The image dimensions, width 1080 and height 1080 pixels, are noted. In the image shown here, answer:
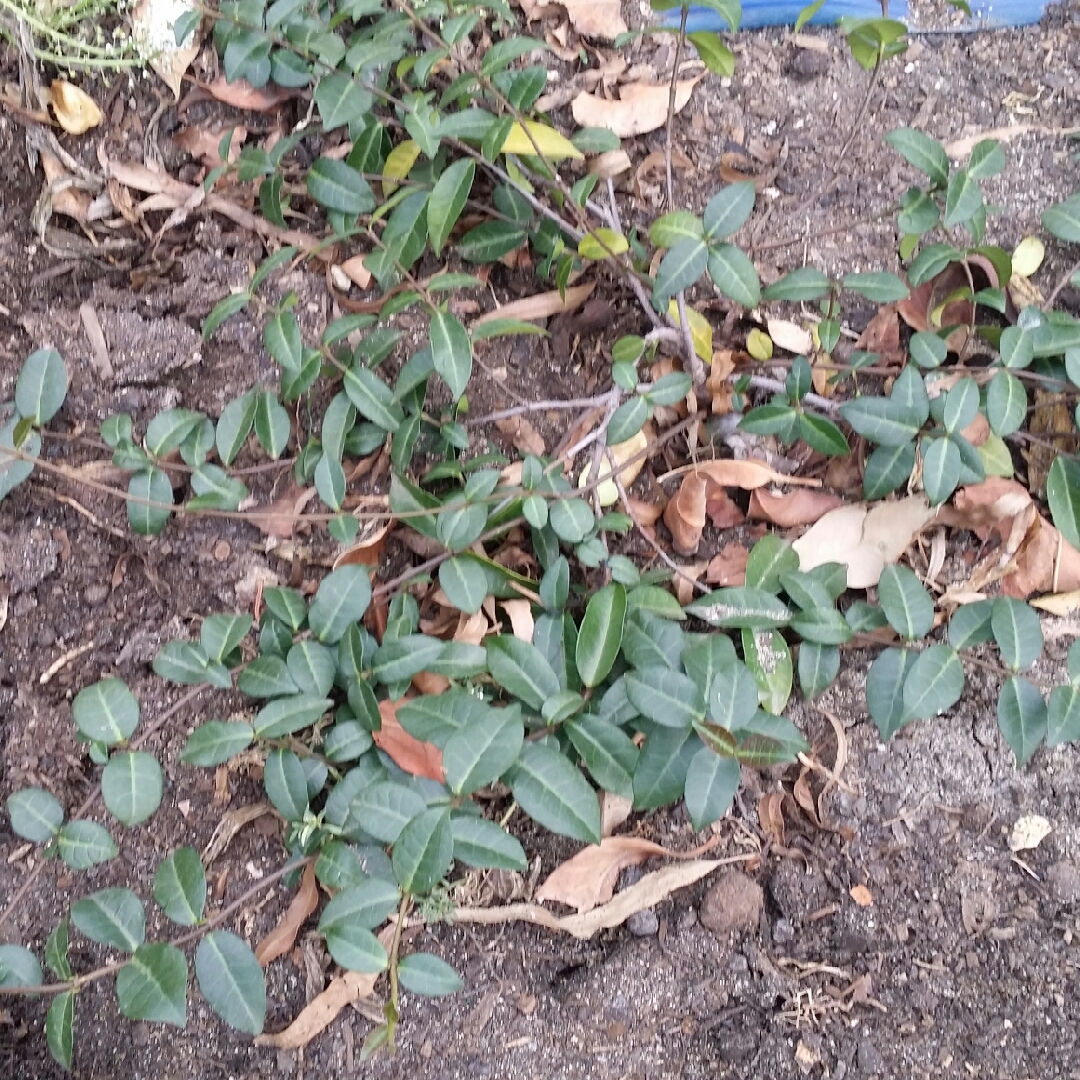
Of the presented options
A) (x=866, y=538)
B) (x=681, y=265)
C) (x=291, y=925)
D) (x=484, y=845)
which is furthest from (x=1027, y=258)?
(x=291, y=925)

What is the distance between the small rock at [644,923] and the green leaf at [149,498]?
1.09 meters

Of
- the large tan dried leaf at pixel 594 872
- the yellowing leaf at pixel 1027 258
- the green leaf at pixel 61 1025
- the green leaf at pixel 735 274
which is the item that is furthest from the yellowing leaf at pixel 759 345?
the green leaf at pixel 61 1025

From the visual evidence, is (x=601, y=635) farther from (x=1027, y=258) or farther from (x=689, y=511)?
(x=1027, y=258)

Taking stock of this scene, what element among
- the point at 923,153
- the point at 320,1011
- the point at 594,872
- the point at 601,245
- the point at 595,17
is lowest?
the point at 320,1011

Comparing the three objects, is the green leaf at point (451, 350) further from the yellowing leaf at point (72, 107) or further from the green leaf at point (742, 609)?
the yellowing leaf at point (72, 107)

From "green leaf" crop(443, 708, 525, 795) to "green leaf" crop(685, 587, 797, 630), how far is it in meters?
0.43

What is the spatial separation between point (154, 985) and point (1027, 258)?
1953mm

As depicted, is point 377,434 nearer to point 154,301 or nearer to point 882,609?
point 154,301

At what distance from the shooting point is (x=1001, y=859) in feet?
4.99

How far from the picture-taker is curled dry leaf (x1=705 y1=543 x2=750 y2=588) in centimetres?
163

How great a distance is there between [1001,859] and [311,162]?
1910mm

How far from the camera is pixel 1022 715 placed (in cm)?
133

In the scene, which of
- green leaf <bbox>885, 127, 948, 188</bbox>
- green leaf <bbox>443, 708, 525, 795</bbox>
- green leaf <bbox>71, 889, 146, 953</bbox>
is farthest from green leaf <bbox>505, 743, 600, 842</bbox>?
green leaf <bbox>885, 127, 948, 188</bbox>

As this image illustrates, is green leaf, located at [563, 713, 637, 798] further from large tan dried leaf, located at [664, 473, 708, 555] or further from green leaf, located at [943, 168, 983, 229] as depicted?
green leaf, located at [943, 168, 983, 229]
